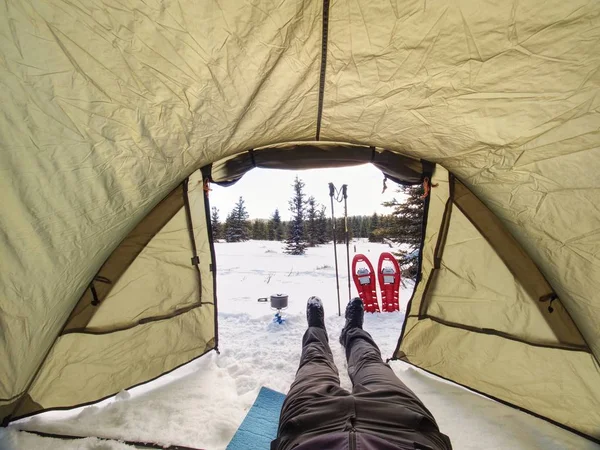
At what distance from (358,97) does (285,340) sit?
2574 millimetres

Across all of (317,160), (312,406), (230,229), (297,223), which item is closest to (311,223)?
(297,223)

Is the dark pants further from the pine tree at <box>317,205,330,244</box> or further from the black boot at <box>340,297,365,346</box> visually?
the pine tree at <box>317,205,330,244</box>

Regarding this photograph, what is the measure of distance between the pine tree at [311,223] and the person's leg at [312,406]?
62.4ft

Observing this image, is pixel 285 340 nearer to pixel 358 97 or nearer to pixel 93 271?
pixel 93 271

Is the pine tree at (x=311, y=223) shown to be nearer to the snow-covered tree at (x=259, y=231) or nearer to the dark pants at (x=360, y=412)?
the snow-covered tree at (x=259, y=231)

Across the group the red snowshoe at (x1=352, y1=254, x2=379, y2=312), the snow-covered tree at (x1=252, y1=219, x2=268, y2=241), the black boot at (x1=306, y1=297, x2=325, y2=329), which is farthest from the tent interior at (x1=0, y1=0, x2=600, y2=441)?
the snow-covered tree at (x1=252, y1=219, x2=268, y2=241)

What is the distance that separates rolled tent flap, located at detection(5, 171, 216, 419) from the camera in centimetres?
171

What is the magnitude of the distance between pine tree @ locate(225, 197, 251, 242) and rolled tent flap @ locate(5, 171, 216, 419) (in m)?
23.4

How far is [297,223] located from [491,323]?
16.0 metres

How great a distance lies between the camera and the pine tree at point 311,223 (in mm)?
20750

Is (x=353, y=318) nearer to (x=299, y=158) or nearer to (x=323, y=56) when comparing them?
(x=299, y=158)

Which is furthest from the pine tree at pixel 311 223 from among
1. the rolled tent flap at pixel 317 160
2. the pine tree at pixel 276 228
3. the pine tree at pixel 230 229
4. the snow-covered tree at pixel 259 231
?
the rolled tent flap at pixel 317 160

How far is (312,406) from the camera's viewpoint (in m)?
1.17

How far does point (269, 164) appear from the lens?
220 cm
